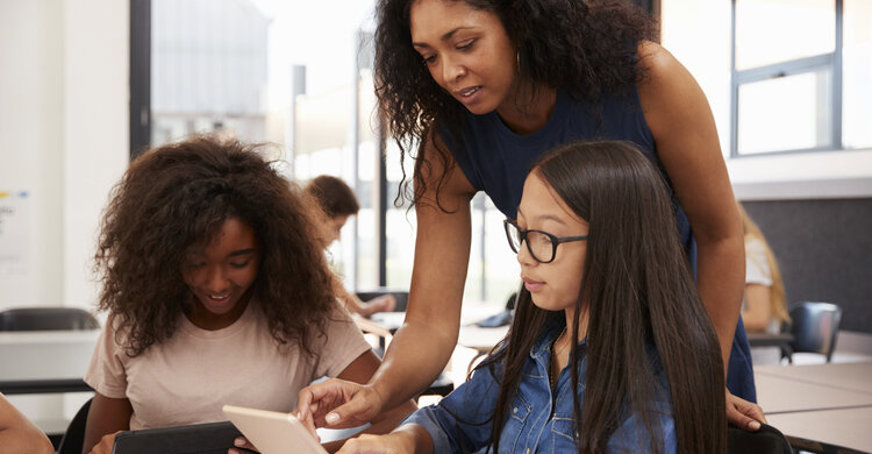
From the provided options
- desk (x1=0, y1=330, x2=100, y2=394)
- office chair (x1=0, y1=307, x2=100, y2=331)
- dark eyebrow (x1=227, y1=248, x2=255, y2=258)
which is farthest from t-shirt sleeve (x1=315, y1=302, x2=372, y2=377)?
office chair (x1=0, y1=307, x2=100, y2=331)

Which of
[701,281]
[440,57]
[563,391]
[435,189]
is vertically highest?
[440,57]

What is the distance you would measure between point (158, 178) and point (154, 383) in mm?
416

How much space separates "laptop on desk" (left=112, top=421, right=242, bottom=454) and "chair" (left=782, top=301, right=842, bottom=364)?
3.50 metres

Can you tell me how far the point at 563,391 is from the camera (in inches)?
49.0

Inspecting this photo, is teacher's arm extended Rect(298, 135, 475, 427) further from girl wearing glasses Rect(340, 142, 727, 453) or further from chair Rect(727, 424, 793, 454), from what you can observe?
chair Rect(727, 424, 793, 454)

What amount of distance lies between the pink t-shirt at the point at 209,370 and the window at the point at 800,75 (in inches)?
227

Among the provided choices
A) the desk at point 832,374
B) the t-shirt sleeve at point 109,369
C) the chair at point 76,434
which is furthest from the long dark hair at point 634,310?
the desk at point 832,374

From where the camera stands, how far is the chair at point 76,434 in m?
1.78

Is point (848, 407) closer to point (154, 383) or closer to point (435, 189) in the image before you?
point (435, 189)

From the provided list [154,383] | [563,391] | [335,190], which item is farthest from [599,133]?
[335,190]

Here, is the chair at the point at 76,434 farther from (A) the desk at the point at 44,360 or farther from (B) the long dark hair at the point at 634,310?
(B) the long dark hair at the point at 634,310

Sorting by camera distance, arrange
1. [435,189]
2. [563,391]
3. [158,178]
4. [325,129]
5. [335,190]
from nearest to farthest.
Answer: [563,391], [435,189], [158,178], [335,190], [325,129]

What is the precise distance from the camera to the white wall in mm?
6101

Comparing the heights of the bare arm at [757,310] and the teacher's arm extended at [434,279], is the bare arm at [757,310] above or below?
below
